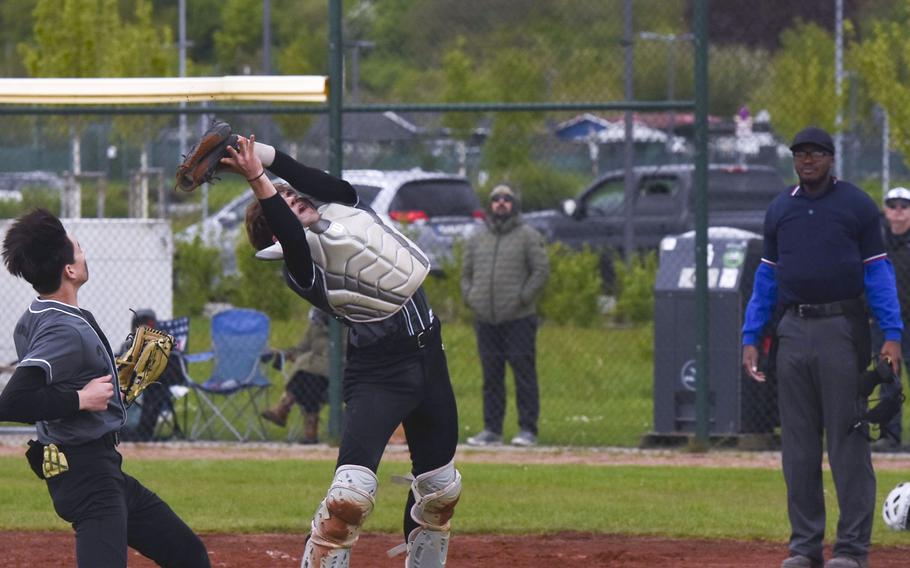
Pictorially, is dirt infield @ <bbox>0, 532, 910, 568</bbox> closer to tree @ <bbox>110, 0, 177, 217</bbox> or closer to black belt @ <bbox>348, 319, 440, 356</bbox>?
black belt @ <bbox>348, 319, 440, 356</bbox>

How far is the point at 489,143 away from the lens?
15.6 metres

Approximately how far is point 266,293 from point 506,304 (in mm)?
4189

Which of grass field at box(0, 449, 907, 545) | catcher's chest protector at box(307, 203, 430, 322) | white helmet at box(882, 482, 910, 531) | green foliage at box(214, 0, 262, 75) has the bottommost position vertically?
grass field at box(0, 449, 907, 545)

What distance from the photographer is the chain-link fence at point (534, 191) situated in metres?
11.9

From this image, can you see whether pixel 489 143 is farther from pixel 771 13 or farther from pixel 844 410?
pixel 771 13

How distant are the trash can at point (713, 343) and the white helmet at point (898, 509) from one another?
3.05 m

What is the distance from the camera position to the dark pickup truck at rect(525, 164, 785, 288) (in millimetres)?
15586

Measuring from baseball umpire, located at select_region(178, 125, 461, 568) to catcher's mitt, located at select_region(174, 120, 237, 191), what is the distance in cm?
37

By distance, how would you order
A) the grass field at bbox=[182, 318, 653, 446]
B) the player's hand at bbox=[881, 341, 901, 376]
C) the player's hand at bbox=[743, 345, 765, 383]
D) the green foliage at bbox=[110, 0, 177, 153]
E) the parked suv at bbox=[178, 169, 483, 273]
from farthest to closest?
the green foliage at bbox=[110, 0, 177, 153], the parked suv at bbox=[178, 169, 483, 273], the grass field at bbox=[182, 318, 653, 446], the player's hand at bbox=[743, 345, 765, 383], the player's hand at bbox=[881, 341, 901, 376]

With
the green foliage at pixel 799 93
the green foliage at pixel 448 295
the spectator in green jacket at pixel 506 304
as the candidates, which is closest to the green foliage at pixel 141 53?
the green foliage at pixel 448 295

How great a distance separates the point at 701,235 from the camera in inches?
452

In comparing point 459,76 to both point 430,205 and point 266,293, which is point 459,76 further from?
point 266,293

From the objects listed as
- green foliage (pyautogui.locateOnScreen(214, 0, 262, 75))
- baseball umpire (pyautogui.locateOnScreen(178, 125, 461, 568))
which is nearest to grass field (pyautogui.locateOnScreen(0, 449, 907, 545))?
baseball umpire (pyautogui.locateOnScreen(178, 125, 461, 568))

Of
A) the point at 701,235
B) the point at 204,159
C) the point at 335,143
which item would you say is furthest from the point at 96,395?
the point at 701,235
